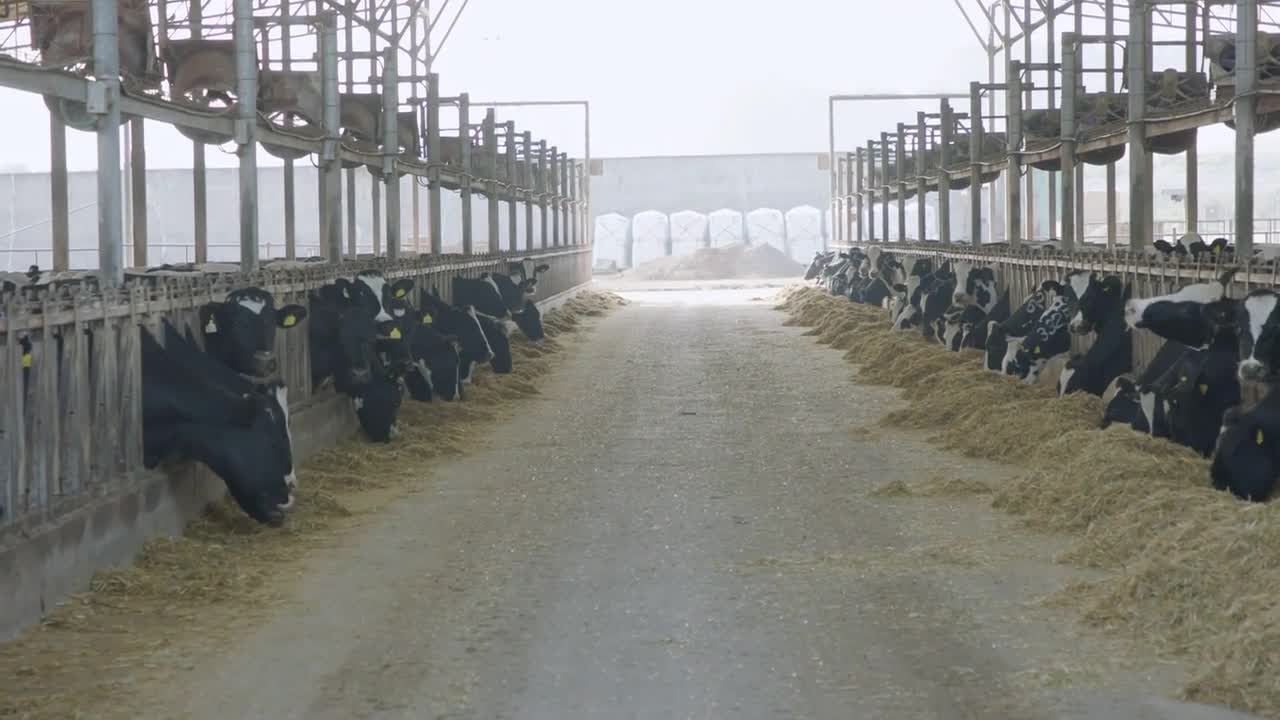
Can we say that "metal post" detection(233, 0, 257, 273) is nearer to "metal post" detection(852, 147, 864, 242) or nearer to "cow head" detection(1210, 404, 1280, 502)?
"cow head" detection(1210, 404, 1280, 502)

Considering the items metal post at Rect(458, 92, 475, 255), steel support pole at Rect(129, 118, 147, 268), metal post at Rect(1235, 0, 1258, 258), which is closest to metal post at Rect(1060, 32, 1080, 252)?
metal post at Rect(1235, 0, 1258, 258)

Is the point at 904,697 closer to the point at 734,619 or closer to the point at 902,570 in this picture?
the point at 734,619

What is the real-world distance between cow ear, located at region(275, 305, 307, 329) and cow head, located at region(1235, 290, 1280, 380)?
652 cm

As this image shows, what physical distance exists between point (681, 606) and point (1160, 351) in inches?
257

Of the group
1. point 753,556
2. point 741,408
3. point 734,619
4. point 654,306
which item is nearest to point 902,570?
point 753,556

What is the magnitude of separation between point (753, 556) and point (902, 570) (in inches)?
34.8

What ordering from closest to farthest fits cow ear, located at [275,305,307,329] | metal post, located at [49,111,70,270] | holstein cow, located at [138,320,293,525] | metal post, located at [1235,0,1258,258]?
holstein cow, located at [138,320,293,525], cow ear, located at [275,305,307,329], metal post, located at [1235,0,1258,258], metal post, located at [49,111,70,270]

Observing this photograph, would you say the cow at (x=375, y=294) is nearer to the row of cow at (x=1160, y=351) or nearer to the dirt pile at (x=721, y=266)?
the row of cow at (x=1160, y=351)

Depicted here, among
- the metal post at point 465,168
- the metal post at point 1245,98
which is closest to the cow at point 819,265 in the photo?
the metal post at point 465,168

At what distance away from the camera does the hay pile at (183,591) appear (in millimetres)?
6629

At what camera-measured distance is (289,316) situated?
39.5 ft

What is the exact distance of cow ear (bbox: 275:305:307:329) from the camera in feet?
39.4

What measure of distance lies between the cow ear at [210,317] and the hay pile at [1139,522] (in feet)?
15.5

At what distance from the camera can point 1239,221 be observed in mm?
14664
